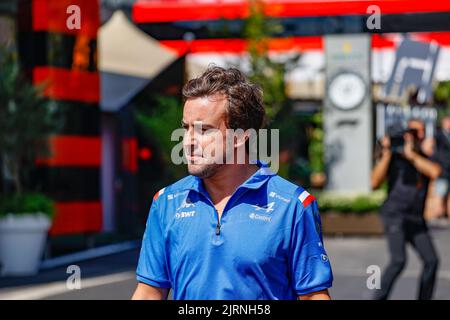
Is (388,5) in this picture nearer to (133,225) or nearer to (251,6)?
(251,6)

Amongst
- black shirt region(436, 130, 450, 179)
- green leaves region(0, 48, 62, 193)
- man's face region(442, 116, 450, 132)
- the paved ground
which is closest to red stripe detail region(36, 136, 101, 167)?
green leaves region(0, 48, 62, 193)

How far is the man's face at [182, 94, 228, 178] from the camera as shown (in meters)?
2.92

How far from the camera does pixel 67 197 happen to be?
14.1 metres

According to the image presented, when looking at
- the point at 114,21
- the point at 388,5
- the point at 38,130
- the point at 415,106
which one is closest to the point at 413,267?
the point at 388,5

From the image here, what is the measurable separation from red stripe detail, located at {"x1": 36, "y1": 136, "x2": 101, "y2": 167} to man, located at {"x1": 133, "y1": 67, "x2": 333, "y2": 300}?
33.6 ft

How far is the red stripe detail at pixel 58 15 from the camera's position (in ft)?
43.7

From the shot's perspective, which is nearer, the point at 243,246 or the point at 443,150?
the point at 243,246

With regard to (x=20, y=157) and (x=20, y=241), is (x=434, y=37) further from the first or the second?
(x=20, y=241)

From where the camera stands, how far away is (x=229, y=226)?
293cm

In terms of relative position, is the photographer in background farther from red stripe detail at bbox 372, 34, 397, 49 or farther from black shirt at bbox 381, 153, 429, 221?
black shirt at bbox 381, 153, 429, 221

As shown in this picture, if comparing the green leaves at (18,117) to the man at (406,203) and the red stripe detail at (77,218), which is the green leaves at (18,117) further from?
the man at (406,203)

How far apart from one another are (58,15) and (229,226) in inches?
441

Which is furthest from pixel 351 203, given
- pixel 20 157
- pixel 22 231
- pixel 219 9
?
pixel 22 231

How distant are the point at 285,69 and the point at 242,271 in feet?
45.7
